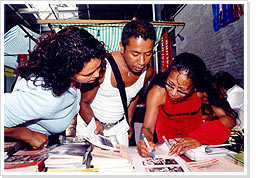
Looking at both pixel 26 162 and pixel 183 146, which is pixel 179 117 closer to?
pixel 183 146

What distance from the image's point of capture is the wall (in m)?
3.84

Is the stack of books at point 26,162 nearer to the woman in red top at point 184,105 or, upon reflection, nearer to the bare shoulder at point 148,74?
the woman in red top at point 184,105

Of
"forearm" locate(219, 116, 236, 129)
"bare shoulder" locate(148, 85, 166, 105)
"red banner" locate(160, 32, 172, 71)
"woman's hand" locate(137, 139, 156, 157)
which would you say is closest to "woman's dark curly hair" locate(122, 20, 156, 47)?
"bare shoulder" locate(148, 85, 166, 105)

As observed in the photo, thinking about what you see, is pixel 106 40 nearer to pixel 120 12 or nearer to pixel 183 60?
pixel 183 60

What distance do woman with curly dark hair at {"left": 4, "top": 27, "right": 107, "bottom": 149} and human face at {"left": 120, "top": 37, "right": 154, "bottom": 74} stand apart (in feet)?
1.42

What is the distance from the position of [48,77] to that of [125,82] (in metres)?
0.81

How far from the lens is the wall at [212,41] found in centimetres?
384

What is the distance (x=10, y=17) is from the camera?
8195 millimetres

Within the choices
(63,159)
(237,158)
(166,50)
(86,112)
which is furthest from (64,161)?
(166,50)

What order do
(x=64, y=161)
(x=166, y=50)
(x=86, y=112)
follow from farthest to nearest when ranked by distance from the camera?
(x=166, y=50) → (x=86, y=112) → (x=64, y=161)

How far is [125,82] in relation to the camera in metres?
1.85

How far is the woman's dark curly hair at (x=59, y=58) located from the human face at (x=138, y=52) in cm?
51

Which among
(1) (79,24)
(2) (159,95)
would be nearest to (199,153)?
(2) (159,95)

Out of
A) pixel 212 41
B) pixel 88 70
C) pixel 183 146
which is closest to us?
pixel 88 70
